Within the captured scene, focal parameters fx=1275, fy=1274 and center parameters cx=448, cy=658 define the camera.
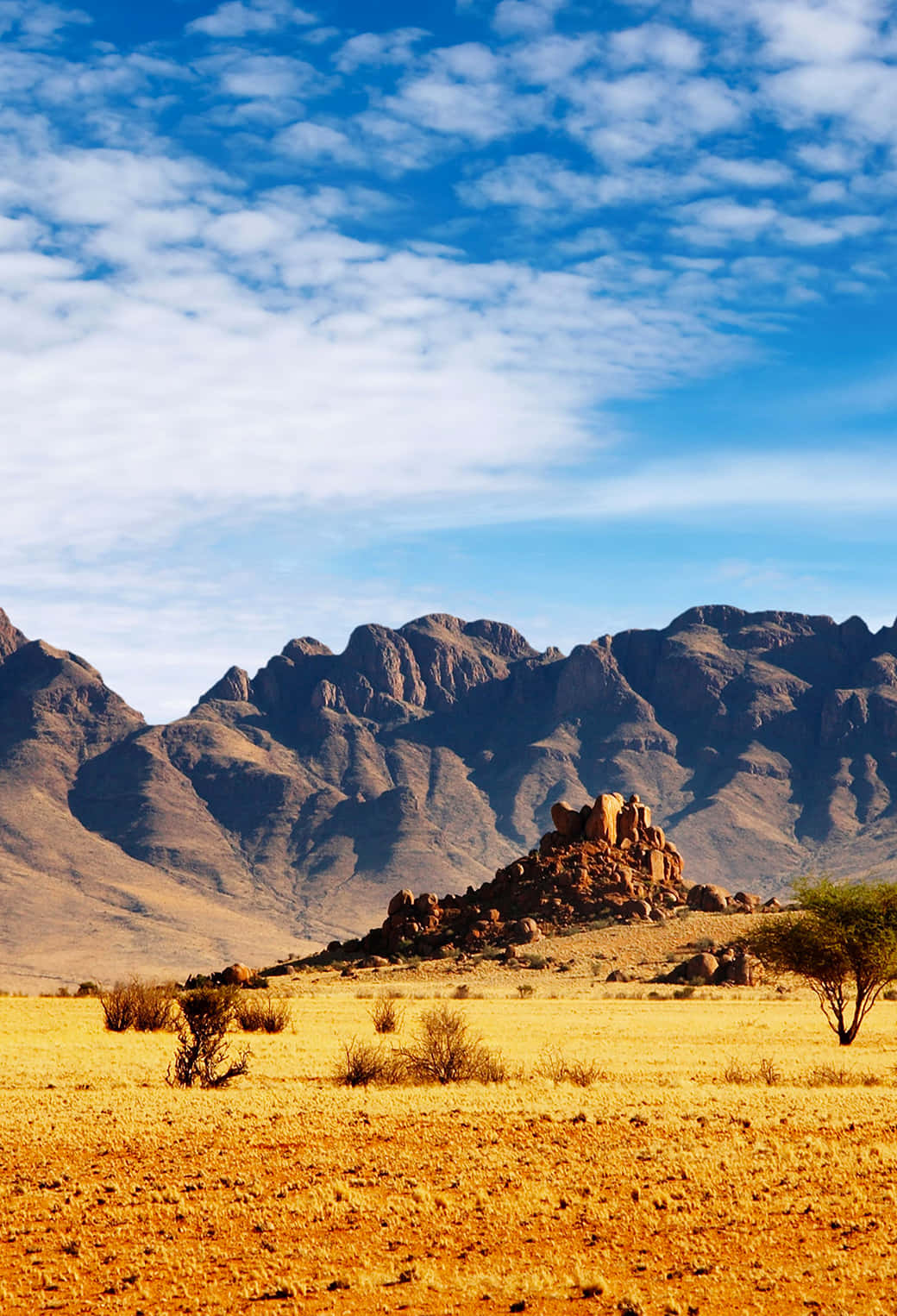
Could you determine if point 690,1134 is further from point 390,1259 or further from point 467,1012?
point 467,1012

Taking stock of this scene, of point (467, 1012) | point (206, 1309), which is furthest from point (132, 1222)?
point (467, 1012)

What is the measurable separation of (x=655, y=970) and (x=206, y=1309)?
5585 cm

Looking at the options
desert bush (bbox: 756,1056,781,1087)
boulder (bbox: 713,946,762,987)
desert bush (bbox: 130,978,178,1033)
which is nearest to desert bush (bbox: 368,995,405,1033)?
desert bush (bbox: 130,978,178,1033)

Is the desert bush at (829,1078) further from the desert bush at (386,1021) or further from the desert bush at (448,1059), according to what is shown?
the desert bush at (386,1021)

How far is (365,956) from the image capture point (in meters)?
77.5

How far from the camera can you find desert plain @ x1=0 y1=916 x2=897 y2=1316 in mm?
11070

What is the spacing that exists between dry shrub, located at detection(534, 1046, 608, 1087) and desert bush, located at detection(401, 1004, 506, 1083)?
90 centimetres

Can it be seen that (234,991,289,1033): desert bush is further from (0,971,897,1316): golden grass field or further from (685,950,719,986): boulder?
(685,950,719,986): boulder

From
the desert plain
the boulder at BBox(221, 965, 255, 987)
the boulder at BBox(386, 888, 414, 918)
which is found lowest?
the boulder at BBox(221, 965, 255, 987)

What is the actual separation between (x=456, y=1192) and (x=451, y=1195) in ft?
0.48

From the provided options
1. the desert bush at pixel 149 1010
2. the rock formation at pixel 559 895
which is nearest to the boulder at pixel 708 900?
the rock formation at pixel 559 895

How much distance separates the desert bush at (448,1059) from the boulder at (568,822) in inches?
2472

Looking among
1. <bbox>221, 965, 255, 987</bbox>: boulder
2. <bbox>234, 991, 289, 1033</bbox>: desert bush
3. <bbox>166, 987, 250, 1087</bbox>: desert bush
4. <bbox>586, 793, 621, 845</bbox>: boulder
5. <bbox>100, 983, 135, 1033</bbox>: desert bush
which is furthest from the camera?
<bbox>586, 793, 621, 845</bbox>: boulder

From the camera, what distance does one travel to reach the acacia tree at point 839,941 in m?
33.2
